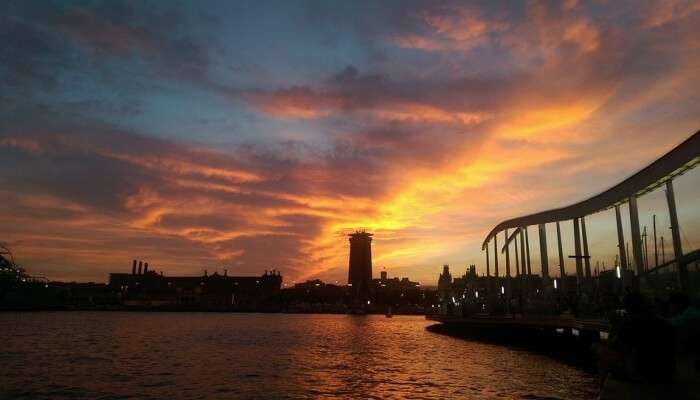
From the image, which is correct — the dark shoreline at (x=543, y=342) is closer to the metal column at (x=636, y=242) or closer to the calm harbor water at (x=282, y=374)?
the calm harbor water at (x=282, y=374)

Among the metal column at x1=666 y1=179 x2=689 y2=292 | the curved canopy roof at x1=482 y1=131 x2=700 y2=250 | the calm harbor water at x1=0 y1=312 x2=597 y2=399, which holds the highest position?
the curved canopy roof at x1=482 y1=131 x2=700 y2=250

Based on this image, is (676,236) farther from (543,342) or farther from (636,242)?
(543,342)

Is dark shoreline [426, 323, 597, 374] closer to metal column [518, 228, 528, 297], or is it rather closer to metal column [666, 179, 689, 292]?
metal column [666, 179, 689, 292]

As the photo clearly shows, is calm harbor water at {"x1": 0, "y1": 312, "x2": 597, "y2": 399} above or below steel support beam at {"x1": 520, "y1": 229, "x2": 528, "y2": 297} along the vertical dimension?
below

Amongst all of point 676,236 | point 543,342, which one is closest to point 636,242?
point 676,236

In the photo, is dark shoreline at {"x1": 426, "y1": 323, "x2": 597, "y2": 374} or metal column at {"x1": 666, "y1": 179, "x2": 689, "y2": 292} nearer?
metal column at {"x1": 666, "y1": 179, "x2": 689, "y2": 292}

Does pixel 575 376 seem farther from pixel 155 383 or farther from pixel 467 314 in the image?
Result: pixel 467 314

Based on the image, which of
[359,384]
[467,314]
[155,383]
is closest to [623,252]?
[359,384]

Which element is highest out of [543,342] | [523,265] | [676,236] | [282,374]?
[523,265]

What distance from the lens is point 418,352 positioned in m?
50.1

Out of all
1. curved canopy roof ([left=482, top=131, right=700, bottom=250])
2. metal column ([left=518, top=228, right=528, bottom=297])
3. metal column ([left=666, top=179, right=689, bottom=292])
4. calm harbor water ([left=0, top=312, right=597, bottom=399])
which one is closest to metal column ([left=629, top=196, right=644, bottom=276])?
curved canopy roof ([left=482, top=131, right=700, bottom=250])

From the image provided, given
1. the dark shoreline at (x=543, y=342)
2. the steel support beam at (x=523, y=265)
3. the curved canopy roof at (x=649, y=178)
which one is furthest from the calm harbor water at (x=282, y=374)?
the steel support beam at (x=523, y=265)

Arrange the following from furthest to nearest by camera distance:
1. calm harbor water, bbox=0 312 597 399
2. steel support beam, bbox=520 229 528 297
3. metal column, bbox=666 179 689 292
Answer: steel support beam, bbox=520 229 528 297, calm harbor water, bbox=0 312 597 399, metal column, bbox=666 179 689 292

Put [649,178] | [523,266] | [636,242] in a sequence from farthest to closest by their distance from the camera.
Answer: [523,266]
[636,242]
[649,178]
